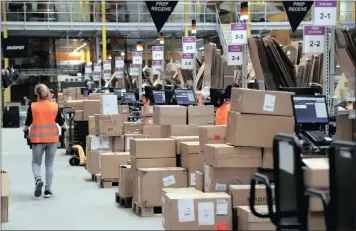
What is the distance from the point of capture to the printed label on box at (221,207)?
223 inches

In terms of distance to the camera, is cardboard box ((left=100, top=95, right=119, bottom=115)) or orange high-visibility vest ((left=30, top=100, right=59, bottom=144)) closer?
orange high-visibility vest ((left=30, top=100, right=59, bottom=144))

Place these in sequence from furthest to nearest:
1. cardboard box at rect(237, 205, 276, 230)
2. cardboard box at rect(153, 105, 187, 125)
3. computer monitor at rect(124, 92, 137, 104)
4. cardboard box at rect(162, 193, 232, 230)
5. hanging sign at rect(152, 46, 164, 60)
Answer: hanging sign at rect(152, 46, 164, 60) < computer monitor at rect(124, 92, 137, 104) < cardboard box at rect(153, 105, 187, 125) < cardboard box at rect(162, 193, 232, 230) < cardboard box at rect(237, 205, 276, 230)

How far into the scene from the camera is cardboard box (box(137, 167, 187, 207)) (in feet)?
23.1

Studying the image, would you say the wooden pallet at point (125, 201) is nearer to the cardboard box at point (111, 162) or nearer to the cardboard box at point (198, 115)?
the cardboard box at point (111, 162)

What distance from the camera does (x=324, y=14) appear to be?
7.12 m

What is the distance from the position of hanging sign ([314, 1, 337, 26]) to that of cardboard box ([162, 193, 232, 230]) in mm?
2504

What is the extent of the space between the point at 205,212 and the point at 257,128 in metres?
0.88

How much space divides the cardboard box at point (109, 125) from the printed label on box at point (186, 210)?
489 cm

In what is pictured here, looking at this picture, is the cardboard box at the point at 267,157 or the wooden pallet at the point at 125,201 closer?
the cardboard box at the point at 267,157

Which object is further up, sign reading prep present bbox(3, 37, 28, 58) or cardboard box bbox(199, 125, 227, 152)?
sign reading prep present bbox(3, 37, 28, 58)

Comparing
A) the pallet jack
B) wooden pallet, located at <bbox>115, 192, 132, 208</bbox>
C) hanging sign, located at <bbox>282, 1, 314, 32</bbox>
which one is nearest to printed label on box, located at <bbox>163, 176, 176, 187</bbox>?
wooden pallet, located at <bbox>115, 192, 132, 208</bbox>

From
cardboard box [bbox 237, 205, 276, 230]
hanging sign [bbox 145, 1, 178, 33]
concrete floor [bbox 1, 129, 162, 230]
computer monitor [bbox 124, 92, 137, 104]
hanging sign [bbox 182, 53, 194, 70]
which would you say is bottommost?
concrete floor [bbox 1, 129, 162, 230]

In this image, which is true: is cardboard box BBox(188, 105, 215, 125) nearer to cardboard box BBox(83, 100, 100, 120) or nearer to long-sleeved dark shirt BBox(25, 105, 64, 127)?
long-sleeved dark shirt BBox(25, 105, 64, 127)

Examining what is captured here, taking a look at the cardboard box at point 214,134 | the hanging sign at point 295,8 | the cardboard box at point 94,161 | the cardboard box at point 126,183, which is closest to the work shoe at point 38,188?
the cardboard box at point 126,183
